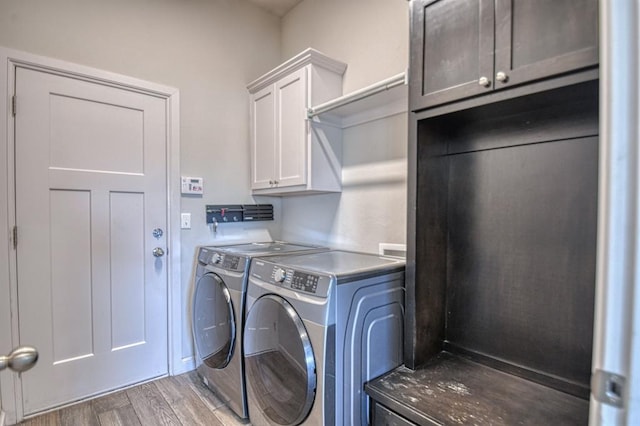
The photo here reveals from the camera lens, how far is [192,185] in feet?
8.22

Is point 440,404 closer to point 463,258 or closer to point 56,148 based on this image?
point 463,258

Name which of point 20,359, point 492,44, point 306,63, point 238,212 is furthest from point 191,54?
point 20,359

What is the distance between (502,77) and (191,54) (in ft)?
7.54

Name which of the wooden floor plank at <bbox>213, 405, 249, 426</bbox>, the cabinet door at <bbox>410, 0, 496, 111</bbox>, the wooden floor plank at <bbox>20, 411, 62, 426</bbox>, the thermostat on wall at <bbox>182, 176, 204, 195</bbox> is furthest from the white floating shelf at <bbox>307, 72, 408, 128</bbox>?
the wooden floor plank at <bbox>20, 411, 62, 426</bbox>

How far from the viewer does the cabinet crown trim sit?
7.20ft

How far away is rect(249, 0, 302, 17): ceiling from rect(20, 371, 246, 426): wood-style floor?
314cm

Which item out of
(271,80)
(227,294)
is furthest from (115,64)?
(227,294)

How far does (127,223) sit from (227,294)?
951 millimetres

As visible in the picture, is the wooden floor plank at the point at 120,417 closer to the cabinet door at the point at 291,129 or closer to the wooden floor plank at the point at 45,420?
the wooden floor plank at the point at 45,420

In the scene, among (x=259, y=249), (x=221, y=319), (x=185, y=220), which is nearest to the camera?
(x=221, y=319)

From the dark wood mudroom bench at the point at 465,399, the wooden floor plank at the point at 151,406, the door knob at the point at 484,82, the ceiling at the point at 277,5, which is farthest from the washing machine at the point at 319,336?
the ceiling at the point at 277,5

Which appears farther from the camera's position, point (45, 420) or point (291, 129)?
point (291, 129)

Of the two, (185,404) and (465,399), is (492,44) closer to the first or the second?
(465,399)

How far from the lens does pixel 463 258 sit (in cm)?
159
